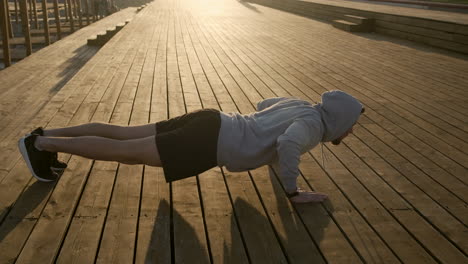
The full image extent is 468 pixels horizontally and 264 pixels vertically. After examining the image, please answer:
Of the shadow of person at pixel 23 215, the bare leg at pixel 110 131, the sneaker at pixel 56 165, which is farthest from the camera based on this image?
the sneaker at pixel 56 165

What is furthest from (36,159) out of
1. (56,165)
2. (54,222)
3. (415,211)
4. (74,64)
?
(74,64)

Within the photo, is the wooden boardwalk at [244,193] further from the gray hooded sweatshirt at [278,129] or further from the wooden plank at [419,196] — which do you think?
the gray hooded sweatshirt at [278,129]

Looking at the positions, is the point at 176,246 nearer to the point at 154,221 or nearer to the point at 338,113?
the point at 154,221

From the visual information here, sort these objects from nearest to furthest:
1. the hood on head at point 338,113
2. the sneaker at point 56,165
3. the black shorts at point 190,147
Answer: the black shorts at point 190,147, the hood on head at point 338,113, the sneaker at point 56,165

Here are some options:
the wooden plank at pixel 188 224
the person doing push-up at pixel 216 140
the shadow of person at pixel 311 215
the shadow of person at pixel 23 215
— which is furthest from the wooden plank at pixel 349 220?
the shadow of person at pixel 23 215

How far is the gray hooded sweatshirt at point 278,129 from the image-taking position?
2820 mm

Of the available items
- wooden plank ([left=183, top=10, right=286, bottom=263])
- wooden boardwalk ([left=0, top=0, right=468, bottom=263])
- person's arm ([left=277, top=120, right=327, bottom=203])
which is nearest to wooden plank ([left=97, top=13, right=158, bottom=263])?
wooden boardwalk ([left=0, top=0, right=468, bottom=263])

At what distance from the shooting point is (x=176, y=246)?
2.46 meters

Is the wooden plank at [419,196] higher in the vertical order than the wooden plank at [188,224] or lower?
lower

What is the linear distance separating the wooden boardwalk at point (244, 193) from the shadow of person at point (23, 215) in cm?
1

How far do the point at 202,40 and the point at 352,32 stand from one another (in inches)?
167

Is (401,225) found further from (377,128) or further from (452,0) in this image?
(452,0)

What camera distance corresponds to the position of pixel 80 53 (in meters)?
10.2

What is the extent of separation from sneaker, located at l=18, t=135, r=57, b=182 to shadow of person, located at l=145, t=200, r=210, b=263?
0.87 m
